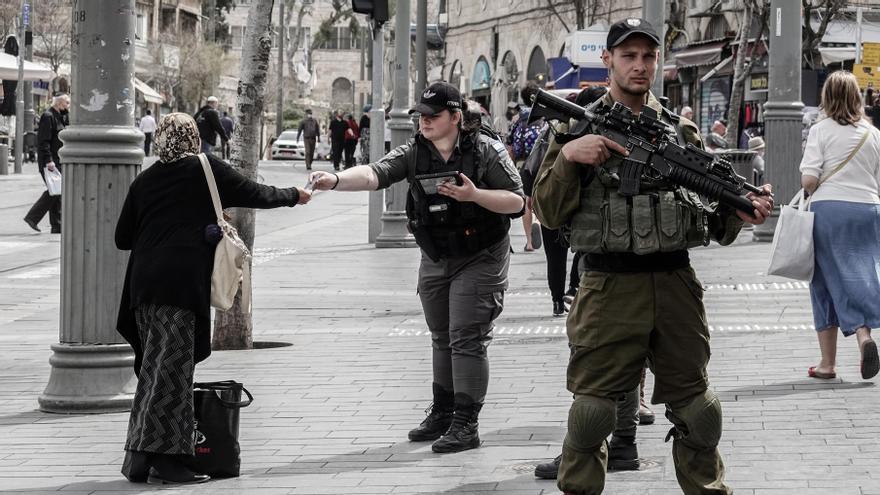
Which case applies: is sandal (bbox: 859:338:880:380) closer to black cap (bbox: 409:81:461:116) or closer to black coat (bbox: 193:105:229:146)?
black cap (bbox: 409:81:461:116)

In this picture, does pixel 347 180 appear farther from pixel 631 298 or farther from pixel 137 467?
pixel 631 298

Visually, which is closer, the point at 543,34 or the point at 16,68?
the point at 16,68

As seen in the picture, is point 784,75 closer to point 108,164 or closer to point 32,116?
point 108,164

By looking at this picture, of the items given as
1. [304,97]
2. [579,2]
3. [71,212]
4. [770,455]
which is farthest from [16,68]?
[304,97]

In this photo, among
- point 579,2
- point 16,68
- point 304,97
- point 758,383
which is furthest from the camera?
point 304,97

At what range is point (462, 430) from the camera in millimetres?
7391

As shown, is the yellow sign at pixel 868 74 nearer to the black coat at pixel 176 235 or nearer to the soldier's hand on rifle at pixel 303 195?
the soldier's hand on rifle at pixel 303 195

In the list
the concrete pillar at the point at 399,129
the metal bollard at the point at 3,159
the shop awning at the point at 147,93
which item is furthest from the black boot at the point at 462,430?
the shop awning at the point at 147,93

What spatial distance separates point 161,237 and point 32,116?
42092 mm

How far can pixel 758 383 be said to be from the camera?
9102 millimetres

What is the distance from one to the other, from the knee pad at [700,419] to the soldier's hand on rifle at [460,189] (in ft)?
5.81

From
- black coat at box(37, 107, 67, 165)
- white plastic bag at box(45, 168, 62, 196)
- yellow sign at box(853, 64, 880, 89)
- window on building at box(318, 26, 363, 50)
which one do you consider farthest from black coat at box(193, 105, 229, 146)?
window on building at box(318, 26, 363, 50)

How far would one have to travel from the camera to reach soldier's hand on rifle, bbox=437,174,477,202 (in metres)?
7.20

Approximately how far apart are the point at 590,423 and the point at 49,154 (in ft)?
57.1
